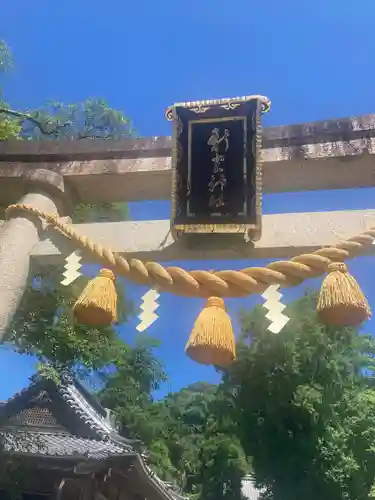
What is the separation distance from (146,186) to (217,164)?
60 cm

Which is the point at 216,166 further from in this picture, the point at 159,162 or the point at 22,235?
the point at 22,235

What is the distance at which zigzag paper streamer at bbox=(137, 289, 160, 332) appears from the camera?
245 centimetres

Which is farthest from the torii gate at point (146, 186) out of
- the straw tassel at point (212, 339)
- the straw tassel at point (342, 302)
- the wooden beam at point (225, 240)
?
the straw tassel at point (212, 339)

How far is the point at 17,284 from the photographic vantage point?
2.88 meters

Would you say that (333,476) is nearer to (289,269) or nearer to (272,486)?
(272,486)

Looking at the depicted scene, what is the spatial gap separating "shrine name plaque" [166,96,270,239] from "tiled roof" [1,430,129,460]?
4580mm

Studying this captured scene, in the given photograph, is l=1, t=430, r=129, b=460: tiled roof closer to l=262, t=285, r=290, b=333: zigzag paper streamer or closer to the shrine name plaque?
the shrine name plaque

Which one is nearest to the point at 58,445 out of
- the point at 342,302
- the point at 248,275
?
the point at 248,275

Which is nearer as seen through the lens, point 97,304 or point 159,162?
point 97,304

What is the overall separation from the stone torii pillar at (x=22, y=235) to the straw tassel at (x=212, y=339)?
44.6 inches

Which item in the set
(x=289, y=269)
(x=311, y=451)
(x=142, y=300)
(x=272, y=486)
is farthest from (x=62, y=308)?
(x=272, y=486)

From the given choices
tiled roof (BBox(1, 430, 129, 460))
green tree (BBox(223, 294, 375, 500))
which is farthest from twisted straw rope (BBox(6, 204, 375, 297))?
green tree (BBox(223, 294, 375, 500))

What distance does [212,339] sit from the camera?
2.23 metres

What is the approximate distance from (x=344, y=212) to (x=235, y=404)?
13.6 meters
